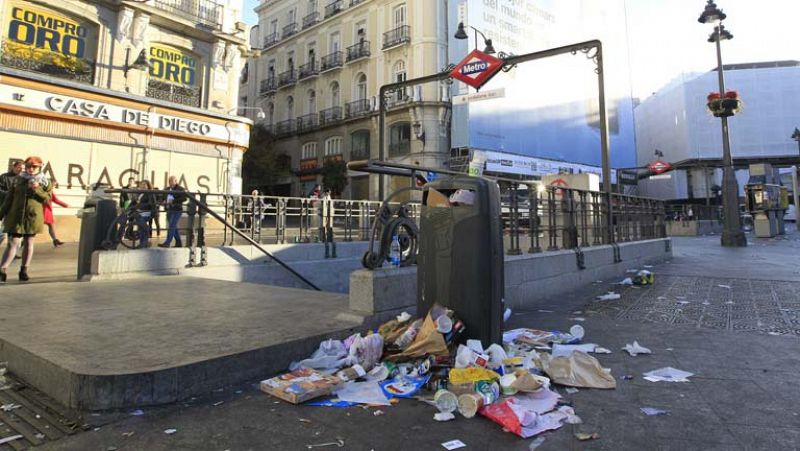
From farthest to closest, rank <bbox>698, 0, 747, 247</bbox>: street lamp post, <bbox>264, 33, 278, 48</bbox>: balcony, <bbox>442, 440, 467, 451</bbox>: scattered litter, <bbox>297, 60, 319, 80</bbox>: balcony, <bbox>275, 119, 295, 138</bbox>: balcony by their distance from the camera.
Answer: <bbox>264, 33, 278, 48</bbox>: balcony < <bbox>275, 119, 295, 138</bbox>: balcony < <bbox>297, 60, 319, 80</bbox>: balcony < <bbox>698, 0, 747, 247</bbox>: street lamp post < <bbox>442, 440, 467, 451</bbox>: scattered litter

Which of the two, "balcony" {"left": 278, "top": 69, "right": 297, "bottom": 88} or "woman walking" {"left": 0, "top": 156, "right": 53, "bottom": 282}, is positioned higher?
"balcony" {"left": 278, "top": 69, "right": 297, "bottom": 88}

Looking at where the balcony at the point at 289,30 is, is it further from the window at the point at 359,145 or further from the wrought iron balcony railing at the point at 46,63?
the wrought iron balcony railing at the point at 46,63

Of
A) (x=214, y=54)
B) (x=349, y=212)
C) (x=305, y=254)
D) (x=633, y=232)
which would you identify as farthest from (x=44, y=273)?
(x=214, y=54)

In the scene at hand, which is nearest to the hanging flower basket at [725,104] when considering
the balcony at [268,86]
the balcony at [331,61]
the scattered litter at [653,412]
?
the scattered litter at [653,412]

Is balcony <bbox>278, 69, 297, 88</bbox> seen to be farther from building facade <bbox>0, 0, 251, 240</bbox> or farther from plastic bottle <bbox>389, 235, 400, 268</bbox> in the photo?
plastic bottle <bbox>389, 235, 400, 268</bbox>

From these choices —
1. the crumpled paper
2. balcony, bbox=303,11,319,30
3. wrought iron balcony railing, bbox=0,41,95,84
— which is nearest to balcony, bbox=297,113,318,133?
balcony, bbox=303,11,319,30

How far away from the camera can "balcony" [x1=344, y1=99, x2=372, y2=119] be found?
108ft

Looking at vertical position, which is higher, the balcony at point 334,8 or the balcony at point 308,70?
the balcony at point 334,8

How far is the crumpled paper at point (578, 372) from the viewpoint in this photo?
3143 millimetres

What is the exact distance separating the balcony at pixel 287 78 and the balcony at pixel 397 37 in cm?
1000

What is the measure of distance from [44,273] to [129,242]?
1.49 meters

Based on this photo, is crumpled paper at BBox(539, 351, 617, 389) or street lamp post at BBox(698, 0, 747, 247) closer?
crumpled paper at BBox(539, 351, 617, 389)

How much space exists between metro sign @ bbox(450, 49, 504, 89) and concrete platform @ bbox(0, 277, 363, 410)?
804cm

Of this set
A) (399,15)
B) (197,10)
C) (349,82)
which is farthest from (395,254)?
(349,82)
